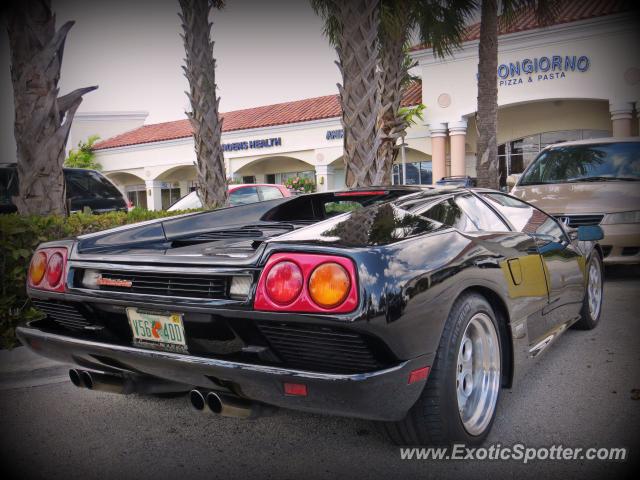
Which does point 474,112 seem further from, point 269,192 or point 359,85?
point 359,85

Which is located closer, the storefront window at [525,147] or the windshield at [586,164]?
the windshield at [586,164]

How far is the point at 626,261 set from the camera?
20.5 feet

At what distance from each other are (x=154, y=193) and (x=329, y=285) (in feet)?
98.1

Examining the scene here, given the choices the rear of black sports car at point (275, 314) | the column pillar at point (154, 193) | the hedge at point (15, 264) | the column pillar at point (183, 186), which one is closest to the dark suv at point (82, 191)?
the hedge at point (15, 264)

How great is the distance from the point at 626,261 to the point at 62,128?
628 centimetres

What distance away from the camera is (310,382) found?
1.99 m

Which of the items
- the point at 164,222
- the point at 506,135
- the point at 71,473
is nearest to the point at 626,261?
the point at 164,222

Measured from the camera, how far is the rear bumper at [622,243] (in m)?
6.21

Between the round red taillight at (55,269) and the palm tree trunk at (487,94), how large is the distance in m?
10.1

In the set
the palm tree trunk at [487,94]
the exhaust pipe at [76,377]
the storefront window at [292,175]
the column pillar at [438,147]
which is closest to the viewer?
the exhaust pipe at [76,377]

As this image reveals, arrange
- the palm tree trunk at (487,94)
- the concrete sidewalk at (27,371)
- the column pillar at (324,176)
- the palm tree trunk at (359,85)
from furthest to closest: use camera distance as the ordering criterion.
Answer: the column pillar at (324,176) < the palm tree trunk at (487,94) < the palm tree trunk at (359,85) < the concrete sidewalk at (27,371)

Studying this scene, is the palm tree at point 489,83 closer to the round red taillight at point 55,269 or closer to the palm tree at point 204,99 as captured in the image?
the palm tree at point 204,99

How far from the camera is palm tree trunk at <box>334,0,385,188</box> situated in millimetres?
6836

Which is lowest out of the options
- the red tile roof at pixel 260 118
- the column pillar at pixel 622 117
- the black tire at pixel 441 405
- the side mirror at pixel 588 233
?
the black tire at pixel 441 405
